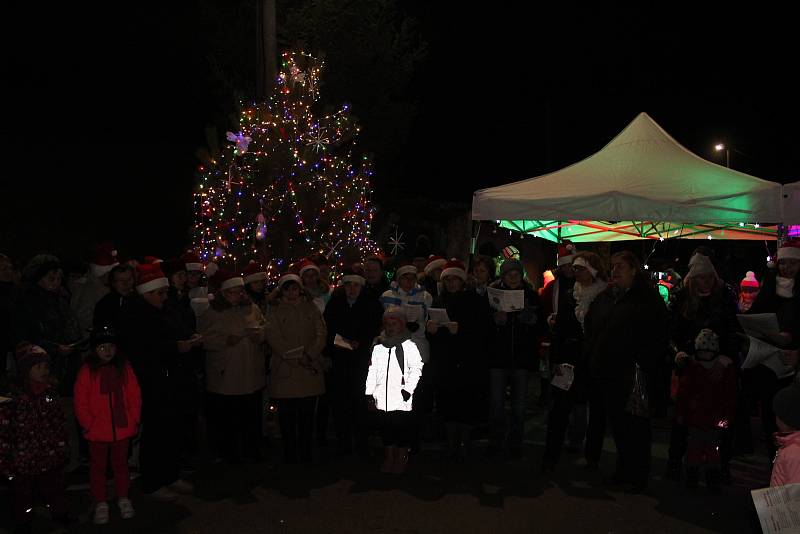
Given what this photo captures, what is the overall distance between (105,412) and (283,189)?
6.95 m

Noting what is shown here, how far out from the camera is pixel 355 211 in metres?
12.7

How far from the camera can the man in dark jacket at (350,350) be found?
7855mm

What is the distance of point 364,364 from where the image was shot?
7.90 metres

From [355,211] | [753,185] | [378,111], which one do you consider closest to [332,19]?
[378,111]

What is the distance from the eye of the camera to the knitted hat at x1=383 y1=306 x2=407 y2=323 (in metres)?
7.28

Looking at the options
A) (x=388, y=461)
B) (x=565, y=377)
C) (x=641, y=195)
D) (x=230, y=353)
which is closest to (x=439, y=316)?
(x=565, y=377)

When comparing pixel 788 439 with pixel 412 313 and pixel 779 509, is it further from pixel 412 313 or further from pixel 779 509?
pixel 412 313

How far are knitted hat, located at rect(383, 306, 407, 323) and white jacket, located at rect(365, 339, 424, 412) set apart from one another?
9.8 inches

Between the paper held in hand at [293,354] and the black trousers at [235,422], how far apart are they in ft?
1.60

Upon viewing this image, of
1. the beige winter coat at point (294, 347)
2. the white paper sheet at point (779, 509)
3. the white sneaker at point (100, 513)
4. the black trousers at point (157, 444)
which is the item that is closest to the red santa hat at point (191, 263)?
the beige winter coat at point (294, 347)

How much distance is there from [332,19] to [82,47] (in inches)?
218

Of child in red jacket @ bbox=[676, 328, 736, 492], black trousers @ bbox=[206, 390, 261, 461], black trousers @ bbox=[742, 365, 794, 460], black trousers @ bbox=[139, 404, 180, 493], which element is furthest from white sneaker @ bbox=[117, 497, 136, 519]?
black trousers @ bbox=[742, 365, 794, 460]

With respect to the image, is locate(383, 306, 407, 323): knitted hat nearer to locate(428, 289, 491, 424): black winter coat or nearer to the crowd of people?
the crowd of people

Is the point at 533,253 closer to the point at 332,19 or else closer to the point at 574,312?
the point at 332,19
